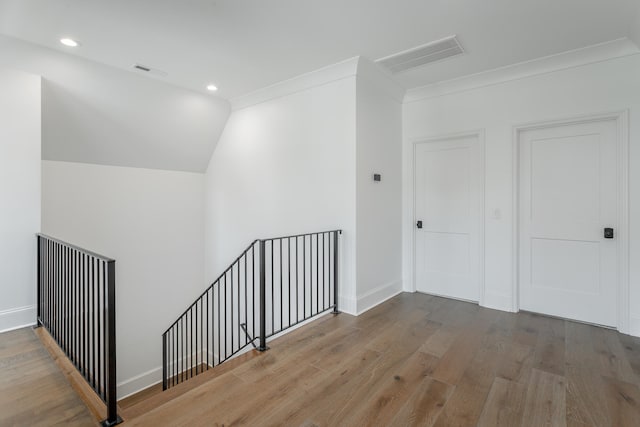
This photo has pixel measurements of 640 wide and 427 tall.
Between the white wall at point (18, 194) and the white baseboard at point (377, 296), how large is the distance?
3.26 m

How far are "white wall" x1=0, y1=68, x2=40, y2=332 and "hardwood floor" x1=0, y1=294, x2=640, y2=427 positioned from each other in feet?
1.22

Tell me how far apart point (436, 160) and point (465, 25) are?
5.68ft

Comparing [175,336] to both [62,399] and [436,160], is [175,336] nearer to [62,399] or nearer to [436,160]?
[62,399]

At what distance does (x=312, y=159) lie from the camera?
3.92m

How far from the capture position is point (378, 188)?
391 cm

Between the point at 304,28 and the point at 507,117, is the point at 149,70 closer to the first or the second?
the point at 304,28

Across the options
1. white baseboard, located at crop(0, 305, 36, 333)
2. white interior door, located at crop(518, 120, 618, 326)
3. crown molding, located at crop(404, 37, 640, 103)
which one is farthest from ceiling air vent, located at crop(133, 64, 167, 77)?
white interior door, located at crop(518, 120, 618, 326)

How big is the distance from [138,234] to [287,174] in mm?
2419

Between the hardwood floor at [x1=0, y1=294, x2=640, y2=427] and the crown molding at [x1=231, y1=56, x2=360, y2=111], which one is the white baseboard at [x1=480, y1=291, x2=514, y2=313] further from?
the crown molding at [x1=231, y1=56, x2=360, y2=111]

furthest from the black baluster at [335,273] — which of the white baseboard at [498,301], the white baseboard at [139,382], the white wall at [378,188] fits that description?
the white baseboard at [139,382]

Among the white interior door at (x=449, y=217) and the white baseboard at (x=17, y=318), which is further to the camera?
the white interior door at (x=449, y=217)

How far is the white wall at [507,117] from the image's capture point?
3010 mm

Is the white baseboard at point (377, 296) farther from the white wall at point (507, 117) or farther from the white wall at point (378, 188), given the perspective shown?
the white wall at point (507, 117)

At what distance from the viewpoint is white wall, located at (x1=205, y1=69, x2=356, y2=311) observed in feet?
11.9
